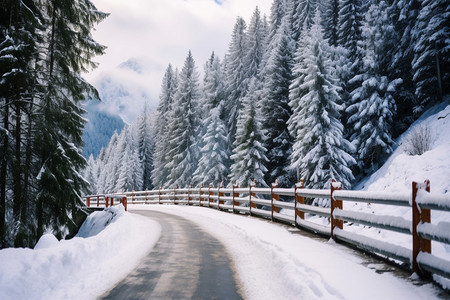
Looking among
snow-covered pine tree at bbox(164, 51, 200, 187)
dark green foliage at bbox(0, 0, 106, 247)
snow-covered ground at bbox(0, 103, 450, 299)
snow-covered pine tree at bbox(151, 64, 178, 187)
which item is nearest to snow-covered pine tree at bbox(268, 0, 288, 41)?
snow-covered pine tree at bbox(164, 51, 200, 187)

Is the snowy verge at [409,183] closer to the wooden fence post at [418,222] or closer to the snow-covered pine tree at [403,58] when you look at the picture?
the wooden fence post at [418,222]

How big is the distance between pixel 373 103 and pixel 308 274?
24.7 meters

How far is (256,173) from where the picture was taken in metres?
28.5

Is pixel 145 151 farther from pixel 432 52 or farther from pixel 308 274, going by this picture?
pixel 308 274

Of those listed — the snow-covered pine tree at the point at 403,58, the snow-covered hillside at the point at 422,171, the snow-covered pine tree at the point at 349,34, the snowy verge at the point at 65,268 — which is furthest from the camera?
the snow-covered pine tree at the point at 349,34

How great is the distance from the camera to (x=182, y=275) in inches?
218

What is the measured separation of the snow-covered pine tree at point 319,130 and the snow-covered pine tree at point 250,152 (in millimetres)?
4056

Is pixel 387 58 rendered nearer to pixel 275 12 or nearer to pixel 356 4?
pixel 356 4

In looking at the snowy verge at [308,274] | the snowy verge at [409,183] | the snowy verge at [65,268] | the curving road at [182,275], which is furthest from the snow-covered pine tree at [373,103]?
the snowy verge at [65,268]

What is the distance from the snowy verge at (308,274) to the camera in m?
4.01

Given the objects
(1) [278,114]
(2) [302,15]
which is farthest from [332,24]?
(1) [278,114]

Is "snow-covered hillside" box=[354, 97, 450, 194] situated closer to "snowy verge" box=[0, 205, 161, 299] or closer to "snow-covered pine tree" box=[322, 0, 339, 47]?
"snowy verge" box=[0, 205, 161, 299]

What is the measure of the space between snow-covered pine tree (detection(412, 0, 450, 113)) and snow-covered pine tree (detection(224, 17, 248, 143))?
18.0 m

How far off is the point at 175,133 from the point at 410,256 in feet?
121
